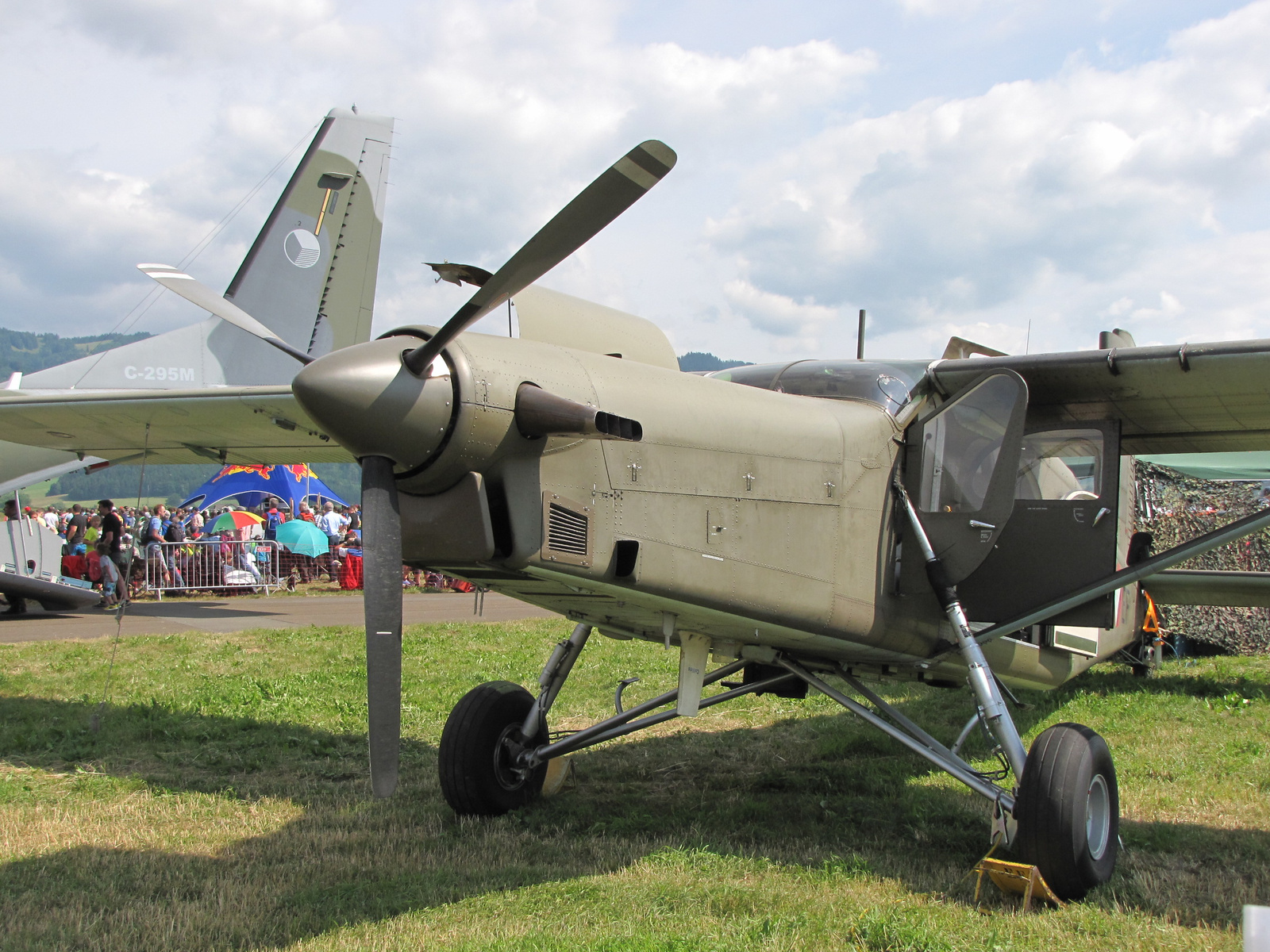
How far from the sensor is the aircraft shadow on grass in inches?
173

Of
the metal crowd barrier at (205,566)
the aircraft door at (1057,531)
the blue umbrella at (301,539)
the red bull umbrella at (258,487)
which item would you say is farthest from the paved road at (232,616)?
the red bull umbrella at (258,487)

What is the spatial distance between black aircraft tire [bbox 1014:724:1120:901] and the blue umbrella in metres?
19.0

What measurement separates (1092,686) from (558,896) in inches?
307

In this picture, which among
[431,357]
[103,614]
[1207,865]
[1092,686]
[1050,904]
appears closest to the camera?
[431,357]

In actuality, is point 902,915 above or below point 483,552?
below

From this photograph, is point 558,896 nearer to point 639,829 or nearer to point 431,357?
point 639,829

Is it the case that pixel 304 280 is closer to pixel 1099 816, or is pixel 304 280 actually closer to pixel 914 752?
pixel 914 752

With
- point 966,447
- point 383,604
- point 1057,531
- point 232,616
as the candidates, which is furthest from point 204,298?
point 232,616

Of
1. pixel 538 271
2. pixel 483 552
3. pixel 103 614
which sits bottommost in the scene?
pixel 103 614

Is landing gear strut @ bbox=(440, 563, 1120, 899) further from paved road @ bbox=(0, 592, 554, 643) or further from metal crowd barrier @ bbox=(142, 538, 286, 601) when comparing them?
metal crowd barrier @ bbox=(142, 538, 286, 601)

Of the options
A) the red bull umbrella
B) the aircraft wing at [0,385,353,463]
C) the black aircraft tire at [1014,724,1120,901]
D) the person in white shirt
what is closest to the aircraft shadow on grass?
the black aircraft tire at [1014,724,1120,901]

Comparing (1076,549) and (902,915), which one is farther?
(1076,549)

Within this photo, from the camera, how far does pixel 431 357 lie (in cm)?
378

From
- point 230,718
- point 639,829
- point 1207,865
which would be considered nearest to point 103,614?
point 230,718
